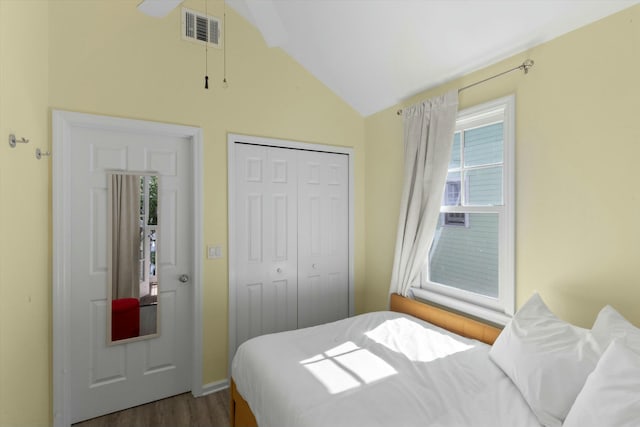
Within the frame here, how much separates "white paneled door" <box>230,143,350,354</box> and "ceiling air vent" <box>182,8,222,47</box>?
2.76 ft

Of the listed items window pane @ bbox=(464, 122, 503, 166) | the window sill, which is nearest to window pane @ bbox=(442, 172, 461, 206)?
window pane @ bbox=(464, 122, 503, 166)

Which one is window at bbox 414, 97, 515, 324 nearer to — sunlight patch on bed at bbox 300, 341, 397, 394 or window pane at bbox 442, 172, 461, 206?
window pane at bbox 442, 172, 461, 206

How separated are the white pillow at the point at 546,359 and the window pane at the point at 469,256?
58 cm

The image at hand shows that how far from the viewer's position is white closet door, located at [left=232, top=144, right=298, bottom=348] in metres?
2.74

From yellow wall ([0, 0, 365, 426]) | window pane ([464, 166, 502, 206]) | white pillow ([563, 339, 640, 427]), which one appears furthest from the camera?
window pane ([464, 166, 502, 206])

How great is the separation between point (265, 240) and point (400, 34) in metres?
1.91

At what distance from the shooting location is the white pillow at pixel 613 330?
1.25m

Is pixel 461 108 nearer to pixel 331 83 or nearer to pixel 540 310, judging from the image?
pixel 331 83

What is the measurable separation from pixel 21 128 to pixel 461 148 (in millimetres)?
2636

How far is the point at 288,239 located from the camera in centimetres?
297

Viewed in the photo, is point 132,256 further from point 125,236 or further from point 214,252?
point 214,252

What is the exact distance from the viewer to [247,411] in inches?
70.9

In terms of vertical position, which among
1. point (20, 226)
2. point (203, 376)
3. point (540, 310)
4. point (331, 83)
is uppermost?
point (331, 83)

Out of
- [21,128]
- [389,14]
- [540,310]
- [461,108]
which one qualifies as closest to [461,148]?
[461,108]
